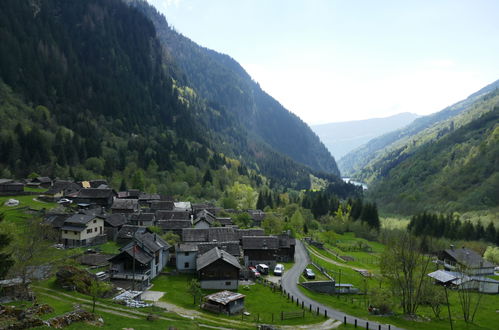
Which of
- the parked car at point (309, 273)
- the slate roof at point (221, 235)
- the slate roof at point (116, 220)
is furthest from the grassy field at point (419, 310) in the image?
the slate roof at point (116, 220)

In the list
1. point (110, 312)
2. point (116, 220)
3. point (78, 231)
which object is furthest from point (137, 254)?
point (116, 220)

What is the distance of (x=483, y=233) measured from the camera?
145 m

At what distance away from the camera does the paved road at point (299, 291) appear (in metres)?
53.0

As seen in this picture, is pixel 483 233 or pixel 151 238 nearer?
pixel 151 238

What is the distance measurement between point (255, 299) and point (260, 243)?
1009 inches

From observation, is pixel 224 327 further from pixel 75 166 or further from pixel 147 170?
pixel 147 170

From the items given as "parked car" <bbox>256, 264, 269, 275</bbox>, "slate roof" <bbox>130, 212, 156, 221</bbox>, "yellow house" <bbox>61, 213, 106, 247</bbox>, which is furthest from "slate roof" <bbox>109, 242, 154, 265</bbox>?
"slate roof" <bbox>130, 212, 156, 221</bbox>

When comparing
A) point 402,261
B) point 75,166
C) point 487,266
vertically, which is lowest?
point 487,266

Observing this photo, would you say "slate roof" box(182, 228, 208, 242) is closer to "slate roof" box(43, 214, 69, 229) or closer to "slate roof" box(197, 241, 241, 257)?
"slate roof" box(197, 241, 241, 257)

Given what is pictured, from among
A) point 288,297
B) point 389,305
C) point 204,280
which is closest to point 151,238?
point 204,280

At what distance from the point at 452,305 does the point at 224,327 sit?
51441mm

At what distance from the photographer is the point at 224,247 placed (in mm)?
78125

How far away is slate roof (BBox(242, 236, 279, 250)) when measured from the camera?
83.9 metres

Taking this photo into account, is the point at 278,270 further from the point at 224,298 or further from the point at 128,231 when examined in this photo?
the point at 128,231
